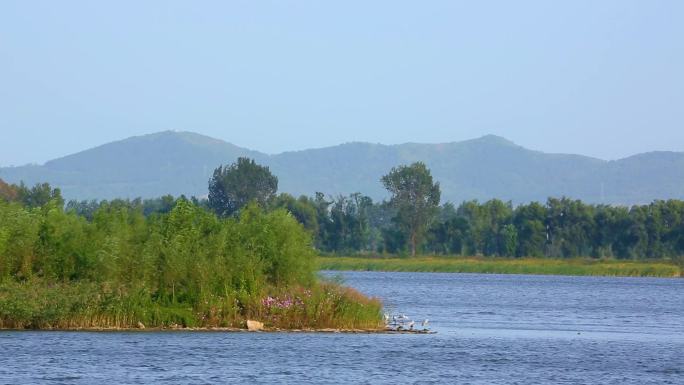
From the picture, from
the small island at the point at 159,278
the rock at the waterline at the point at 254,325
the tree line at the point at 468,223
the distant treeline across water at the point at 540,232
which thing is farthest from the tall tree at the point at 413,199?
the rock at the waterline at the point at 254,325

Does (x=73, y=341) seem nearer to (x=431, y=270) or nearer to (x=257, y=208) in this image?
(x=257, y=208)

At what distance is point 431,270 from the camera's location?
16000 centimetres

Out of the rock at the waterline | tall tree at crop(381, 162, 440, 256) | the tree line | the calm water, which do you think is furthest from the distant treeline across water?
the rock at the waterline

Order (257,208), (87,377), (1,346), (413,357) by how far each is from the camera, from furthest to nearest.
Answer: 1. (257,208)
2. (413,357)
3. (1,346)
4. (87,377)

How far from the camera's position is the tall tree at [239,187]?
576ft

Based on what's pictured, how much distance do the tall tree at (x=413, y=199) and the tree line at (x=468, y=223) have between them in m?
0.14

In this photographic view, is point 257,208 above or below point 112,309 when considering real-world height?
above

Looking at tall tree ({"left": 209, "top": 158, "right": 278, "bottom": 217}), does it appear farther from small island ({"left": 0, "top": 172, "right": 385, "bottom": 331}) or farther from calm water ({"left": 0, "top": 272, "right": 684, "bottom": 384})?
small island ({"left": 0, "top": 172, "right": 385, "bottom": 331})

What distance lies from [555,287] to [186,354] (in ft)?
273

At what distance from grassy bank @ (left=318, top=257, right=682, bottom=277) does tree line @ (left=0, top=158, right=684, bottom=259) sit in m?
6.15

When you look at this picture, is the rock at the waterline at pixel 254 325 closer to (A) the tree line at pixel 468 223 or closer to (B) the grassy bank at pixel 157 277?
(B) the grassy bank at pixel 157 277

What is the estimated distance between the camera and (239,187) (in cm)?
17550

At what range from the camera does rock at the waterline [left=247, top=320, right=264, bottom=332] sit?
49.7m

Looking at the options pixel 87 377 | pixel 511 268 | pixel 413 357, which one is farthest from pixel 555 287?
pixel 87 377
